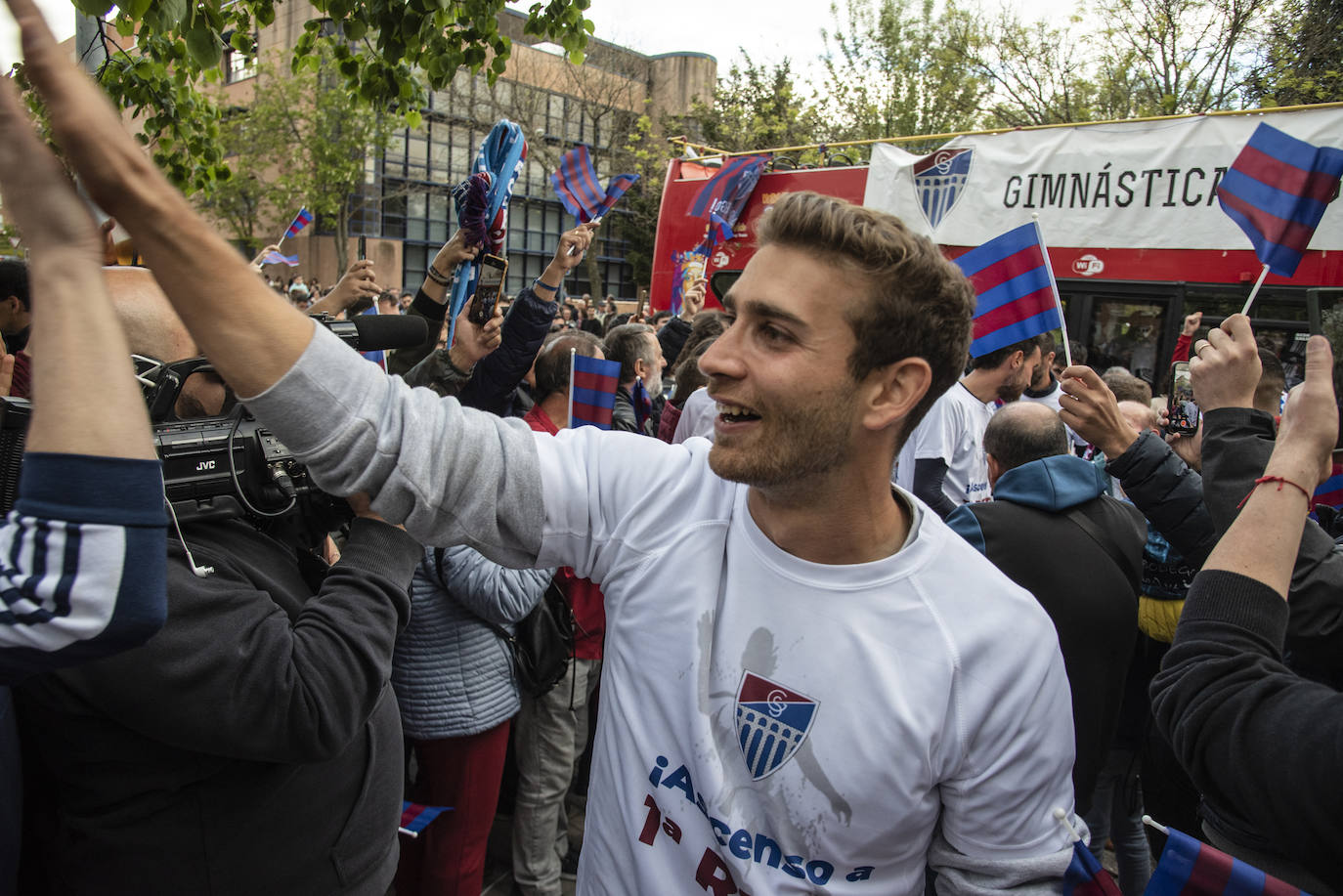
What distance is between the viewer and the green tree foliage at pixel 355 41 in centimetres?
345

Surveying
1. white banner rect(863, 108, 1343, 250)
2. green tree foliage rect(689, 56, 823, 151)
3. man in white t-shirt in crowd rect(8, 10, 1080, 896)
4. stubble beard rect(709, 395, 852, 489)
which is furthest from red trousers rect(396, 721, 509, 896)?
green tree foliage rect(689, 56, 823, 151)

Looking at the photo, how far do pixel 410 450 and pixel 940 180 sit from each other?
8.89 meters

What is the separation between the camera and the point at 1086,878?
137cm

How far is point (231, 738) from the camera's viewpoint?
60.3 inches

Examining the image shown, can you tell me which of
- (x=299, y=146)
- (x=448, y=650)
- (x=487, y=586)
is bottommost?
(x=448, y=650)

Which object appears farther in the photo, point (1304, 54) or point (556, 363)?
point (1304, 54)

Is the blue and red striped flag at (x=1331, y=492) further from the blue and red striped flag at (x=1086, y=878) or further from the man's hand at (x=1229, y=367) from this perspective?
the blue and red striped flag at (x=1086, y=878)

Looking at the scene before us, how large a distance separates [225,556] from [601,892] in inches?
38.2

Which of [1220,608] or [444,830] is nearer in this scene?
[1220,608]

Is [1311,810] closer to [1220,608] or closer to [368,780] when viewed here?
[1220,608]

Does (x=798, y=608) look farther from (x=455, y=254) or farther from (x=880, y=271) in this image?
(x=455, y=254)

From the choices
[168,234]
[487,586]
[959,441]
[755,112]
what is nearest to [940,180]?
[959,441]

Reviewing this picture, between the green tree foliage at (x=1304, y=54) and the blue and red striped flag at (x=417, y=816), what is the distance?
15016 millimetres

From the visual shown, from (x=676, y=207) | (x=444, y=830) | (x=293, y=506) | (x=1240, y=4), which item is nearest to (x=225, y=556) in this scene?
(x=293, y=506)
